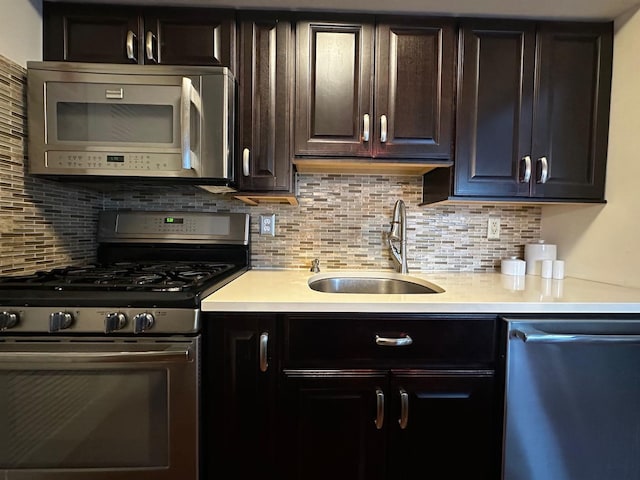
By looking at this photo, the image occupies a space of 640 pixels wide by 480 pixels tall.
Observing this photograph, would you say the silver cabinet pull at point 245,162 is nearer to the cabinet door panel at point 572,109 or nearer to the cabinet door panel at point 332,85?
the cabinet door panel at point 332,85

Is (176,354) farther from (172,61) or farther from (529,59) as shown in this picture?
(529,59)

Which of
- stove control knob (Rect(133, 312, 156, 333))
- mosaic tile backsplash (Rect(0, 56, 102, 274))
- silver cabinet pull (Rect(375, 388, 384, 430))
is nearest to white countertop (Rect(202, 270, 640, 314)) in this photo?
stove control knob (Rect(133, 312, 156, 333))

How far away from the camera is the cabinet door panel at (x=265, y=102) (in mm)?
1312

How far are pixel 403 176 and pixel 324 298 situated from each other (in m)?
0.93

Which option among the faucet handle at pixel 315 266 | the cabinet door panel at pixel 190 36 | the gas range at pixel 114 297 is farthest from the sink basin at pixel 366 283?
the cabinet door panel at pixel 190 36

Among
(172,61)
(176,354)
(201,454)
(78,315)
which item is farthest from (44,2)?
(201,454)

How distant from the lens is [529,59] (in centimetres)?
135

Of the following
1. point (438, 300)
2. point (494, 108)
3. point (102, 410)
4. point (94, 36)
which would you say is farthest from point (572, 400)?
point (94, 36)

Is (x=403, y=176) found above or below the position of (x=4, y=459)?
above

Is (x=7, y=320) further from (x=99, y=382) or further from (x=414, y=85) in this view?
(x=414, y=85)

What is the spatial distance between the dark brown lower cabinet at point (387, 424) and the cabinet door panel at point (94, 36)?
4.81ft

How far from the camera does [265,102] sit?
132 centimetres

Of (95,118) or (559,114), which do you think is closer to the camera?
(95,118)

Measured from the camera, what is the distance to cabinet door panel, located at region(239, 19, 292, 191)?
1312 mm
